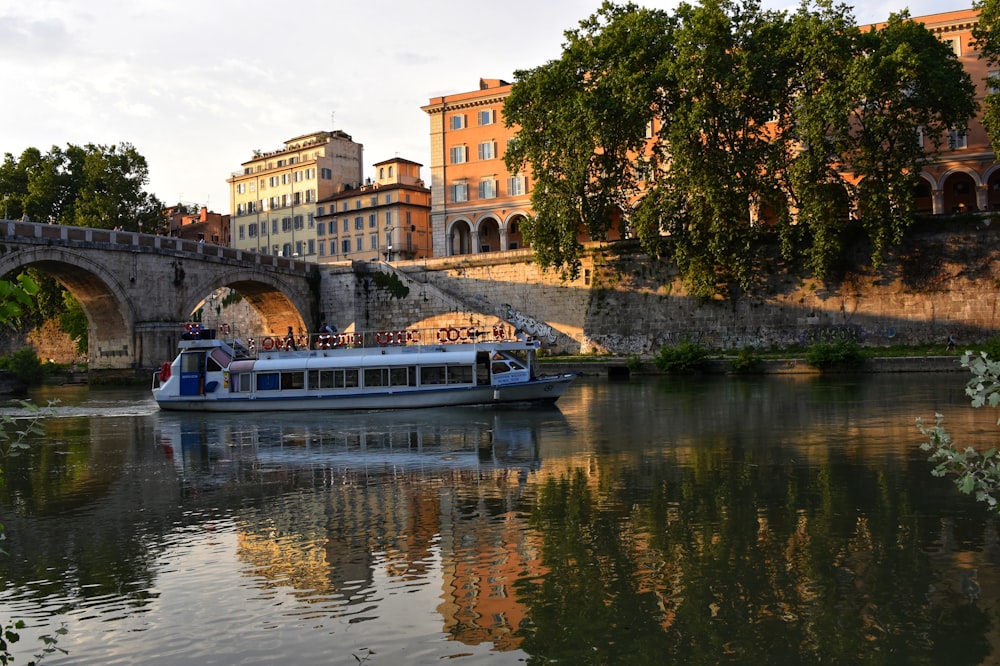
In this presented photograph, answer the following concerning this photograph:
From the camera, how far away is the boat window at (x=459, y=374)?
25.8 metres

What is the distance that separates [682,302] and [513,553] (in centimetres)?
3601

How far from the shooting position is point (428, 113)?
190 ft

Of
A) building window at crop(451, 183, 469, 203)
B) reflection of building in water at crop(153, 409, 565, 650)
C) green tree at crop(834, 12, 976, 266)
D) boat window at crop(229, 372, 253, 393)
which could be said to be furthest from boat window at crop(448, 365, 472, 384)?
building window at crop(451, 183, 469, 203)

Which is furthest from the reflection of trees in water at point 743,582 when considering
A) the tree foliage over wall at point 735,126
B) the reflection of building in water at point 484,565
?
the tree foliage over wall at point 735,126

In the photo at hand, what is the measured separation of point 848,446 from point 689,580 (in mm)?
8893

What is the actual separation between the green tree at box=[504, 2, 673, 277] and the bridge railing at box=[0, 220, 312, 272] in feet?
47.6

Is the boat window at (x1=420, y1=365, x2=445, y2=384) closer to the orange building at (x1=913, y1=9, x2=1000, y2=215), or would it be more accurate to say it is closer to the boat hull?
the boat hull

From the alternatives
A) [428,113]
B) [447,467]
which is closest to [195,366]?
[447,467]

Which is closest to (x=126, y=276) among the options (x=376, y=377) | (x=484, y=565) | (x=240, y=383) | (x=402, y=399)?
(x=240, y=383)

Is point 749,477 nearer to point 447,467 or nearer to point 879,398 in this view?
point 447,467

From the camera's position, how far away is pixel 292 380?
27359 mm

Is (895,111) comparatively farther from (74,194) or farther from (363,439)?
(74,194)

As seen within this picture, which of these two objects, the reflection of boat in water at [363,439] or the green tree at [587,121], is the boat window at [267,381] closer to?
the reflection of boat in water at [363,439]

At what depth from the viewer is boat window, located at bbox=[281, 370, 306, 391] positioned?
27281mm
